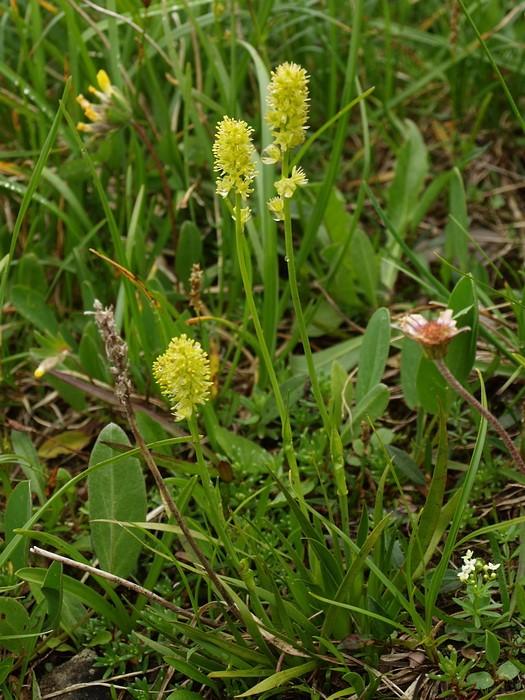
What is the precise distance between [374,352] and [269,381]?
386mm

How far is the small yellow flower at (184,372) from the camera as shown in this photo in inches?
53.1

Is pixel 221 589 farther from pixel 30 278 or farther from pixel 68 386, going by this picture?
pixel 30 278

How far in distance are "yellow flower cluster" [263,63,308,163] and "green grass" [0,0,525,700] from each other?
178 mm

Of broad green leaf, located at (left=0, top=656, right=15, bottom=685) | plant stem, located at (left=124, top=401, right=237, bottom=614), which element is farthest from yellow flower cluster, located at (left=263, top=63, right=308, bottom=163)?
broad green leaf, located at (left=0, top=656, right=15, bottom=685)

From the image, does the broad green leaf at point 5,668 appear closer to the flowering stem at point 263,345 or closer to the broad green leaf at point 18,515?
the broad green leaf at point 18,515

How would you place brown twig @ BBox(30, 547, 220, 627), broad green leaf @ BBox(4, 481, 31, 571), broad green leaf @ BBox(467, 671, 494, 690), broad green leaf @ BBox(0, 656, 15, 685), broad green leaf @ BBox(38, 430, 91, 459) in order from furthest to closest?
broad green leaf @ BBox(38, 430, 91, 459) → broad green leaf @ BBox(4, 481, 31, 571) → broad green leaf @ BBox(0, 656, 15, 685) → broad green leaf @ BBox(467, 671, 494, 690) → brown twig @ BBox(30, 547, 220, 627)

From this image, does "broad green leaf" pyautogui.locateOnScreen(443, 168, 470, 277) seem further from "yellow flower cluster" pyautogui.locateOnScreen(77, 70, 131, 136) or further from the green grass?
"yellow flower cluster" pyautogui.locateOnScreen(77, 70, 131, 136)

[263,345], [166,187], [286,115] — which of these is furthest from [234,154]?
[166,187]

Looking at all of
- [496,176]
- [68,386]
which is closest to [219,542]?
[68,386]

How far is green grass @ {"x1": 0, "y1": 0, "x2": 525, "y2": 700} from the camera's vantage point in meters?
1.69

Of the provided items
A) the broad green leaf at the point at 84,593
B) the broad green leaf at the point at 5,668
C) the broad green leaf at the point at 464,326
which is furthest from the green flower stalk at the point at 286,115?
the broad green leaf at the point at 5,668

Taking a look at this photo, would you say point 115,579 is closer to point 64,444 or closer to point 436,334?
point 436,334

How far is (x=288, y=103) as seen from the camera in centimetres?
132

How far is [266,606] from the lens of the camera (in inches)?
74.8
